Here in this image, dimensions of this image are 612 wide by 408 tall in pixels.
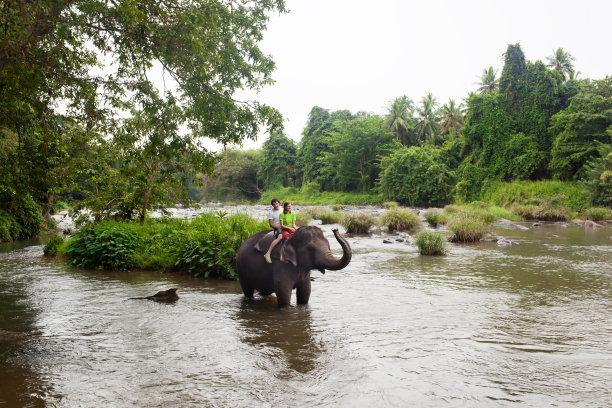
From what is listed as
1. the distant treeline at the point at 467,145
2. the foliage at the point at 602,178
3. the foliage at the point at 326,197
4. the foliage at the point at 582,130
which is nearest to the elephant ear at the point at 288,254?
the distant treeline at the point at 467,145

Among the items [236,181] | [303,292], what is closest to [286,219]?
[303,292]

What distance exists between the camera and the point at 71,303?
7875 mm

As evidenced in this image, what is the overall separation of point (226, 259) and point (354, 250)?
23.2ft

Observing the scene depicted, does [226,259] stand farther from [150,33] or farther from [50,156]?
[150,33]

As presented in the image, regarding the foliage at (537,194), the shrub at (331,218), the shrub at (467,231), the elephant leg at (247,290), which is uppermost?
the foliage at (537,194)

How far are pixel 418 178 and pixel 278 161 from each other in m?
33.3

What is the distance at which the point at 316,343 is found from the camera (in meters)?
5.69

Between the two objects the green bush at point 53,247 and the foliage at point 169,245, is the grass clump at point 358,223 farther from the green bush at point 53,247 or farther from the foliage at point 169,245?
the green bush at point 53,247

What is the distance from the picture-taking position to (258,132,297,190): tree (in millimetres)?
77938

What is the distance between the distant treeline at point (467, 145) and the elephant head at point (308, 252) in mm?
18651

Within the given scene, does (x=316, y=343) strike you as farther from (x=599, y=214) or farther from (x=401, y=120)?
(x=401, y=120)

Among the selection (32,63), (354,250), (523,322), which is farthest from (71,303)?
(354,250)

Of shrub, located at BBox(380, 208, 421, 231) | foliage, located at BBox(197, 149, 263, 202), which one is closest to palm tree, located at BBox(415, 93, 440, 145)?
foliage, located at BBox(197, 149, 263, 202)

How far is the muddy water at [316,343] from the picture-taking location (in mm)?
4195
